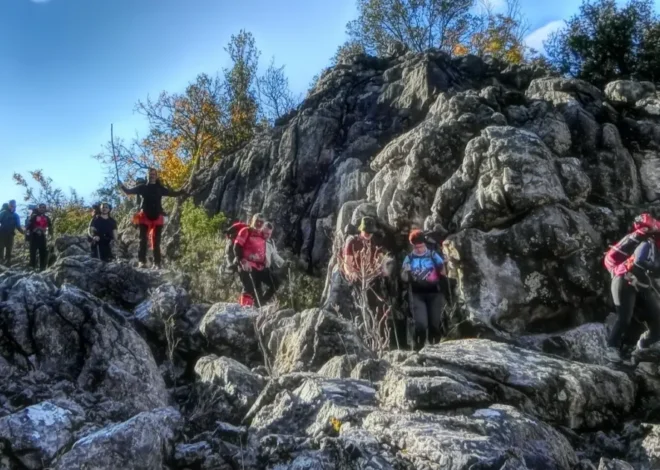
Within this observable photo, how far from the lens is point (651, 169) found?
1437cm

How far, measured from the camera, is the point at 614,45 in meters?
23.6

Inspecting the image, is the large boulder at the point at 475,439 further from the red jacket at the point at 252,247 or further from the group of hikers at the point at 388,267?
the red jacket at the point at 252,247

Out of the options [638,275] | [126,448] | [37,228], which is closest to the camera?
[126,448]

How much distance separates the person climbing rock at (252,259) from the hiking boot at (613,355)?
6.24m

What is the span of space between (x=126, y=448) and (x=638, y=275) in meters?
7.83

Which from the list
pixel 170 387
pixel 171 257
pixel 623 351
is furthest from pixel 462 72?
pixel 170 387

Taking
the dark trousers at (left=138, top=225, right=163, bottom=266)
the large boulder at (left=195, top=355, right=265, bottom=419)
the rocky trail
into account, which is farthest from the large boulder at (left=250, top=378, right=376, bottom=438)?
the dark trousers at (left=138, top=225, right=163, bottom=266)

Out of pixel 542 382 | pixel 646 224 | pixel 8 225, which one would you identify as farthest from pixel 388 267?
pixel 8 225

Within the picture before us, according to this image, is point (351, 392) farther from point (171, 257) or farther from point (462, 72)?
point (462, 72)

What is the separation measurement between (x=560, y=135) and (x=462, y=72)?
21.4 feet

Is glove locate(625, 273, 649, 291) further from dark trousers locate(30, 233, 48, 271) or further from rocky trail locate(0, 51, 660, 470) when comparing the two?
dark trousers locate(30, 233, 48, 271)

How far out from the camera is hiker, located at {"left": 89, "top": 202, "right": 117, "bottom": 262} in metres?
15.4

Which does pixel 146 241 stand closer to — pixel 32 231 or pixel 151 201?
pixel 151 201

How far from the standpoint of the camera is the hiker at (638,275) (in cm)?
909
